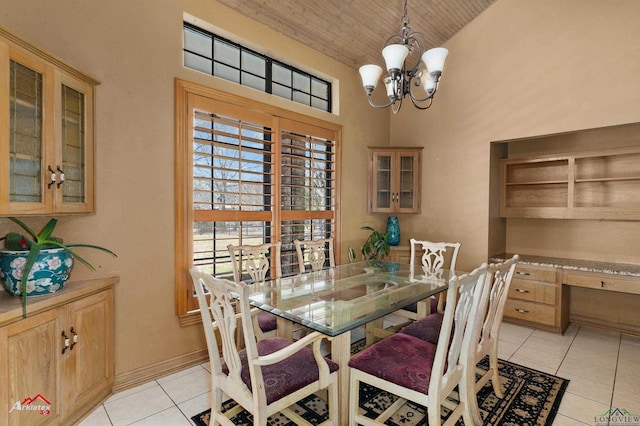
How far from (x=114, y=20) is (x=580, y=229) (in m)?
5.09

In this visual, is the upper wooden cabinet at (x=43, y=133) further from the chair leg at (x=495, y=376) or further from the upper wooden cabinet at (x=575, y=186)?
the upper wooden cabinet at (x=575, y=186)

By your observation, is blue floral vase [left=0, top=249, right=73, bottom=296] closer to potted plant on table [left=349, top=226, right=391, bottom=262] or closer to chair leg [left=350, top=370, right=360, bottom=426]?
chair leg [left=350, top=370, right=360, bottom=426]

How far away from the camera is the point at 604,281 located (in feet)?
10.5

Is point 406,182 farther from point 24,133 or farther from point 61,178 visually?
point 24,133

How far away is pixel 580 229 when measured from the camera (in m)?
3.83

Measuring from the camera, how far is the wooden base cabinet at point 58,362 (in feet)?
5.36

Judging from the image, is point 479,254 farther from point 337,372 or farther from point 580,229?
point 337,372

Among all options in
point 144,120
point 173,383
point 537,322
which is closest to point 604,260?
point 537,322

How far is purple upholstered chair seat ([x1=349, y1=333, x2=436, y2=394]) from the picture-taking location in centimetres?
170

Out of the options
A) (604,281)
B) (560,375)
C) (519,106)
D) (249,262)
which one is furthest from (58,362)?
(519,106)

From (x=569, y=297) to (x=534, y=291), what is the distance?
0.60 m

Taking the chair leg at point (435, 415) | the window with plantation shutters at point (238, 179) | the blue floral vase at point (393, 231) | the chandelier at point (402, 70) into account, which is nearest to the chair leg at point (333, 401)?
the chair leg at point (435, 415)

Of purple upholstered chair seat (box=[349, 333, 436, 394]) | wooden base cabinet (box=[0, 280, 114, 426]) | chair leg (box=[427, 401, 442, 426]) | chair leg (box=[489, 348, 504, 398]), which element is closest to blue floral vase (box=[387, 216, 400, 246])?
chair leg (box=[489, 348, 504, 398])

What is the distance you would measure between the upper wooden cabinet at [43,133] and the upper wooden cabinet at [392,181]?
323 cm
